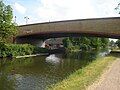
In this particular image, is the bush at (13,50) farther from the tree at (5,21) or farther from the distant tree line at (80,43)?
the distant tree line at (80,43)

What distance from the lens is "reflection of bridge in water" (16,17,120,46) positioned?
76812mm

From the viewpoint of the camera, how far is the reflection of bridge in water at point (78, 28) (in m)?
76.8

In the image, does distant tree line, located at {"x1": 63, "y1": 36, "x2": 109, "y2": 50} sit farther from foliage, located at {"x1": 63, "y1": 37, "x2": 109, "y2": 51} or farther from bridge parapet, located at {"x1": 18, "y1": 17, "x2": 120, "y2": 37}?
bridge parapet, located at {"x1": 18, "y1": 17, "x2": 120, "y2": 37}

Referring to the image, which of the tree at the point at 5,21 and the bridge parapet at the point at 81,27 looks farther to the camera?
the bridge parapet at the point at 81,27

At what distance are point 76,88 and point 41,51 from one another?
230 ft

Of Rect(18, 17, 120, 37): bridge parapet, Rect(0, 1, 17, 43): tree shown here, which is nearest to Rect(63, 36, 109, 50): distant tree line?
Rect(18, 17, 120, 37): bridge parapet

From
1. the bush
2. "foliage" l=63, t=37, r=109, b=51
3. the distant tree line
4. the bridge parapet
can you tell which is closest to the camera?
the bush

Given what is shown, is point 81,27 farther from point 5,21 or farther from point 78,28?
point 5,21

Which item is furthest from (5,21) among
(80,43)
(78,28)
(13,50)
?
(80,43)

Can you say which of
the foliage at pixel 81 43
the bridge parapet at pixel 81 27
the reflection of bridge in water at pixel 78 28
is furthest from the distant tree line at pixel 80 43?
the bridge parapet at pixel 81 27

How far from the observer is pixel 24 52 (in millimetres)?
75812

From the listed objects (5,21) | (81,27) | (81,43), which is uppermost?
(5,21)

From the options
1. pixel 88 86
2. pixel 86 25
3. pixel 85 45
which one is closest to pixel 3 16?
pixel 86 25

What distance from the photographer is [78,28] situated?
3211 inches
